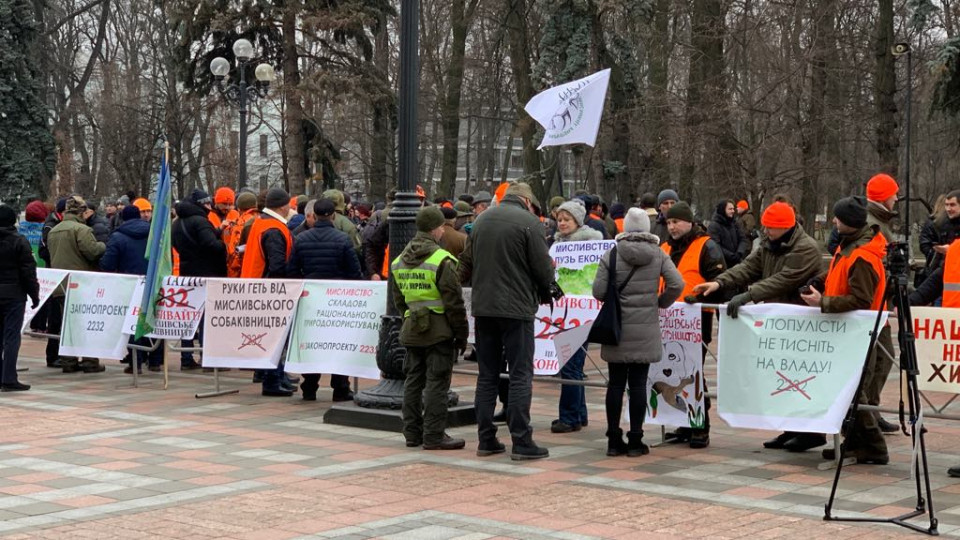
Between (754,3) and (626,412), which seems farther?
(754,3)

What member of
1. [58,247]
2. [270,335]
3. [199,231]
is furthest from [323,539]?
[58,247]

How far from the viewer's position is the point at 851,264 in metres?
8.78

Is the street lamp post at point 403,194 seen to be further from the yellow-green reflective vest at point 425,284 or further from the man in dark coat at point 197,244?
the man in dark coat at point 197,244

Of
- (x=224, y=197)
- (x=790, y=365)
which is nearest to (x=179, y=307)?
(x=224, y=197)

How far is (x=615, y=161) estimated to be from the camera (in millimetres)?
27812

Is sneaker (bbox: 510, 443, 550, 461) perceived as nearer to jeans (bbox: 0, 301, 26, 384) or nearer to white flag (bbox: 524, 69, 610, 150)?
white flag (bbox: 524, 69, 610, 150)

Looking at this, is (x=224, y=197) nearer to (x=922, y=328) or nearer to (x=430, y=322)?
(x=430, y=322)

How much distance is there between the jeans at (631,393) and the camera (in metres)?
9.52

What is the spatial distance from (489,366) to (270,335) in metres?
3.60

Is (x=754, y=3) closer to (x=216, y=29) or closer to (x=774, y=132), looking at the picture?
(x=774, y=132)

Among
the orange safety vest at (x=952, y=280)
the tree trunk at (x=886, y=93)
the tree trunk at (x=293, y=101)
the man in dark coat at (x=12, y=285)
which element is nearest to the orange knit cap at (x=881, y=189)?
the orange safety vest at (x=952, y=280)

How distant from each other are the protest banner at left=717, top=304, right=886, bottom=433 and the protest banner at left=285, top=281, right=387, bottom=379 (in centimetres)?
353

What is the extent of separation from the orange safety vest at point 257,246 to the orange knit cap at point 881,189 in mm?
5911

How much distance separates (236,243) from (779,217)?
758cm
